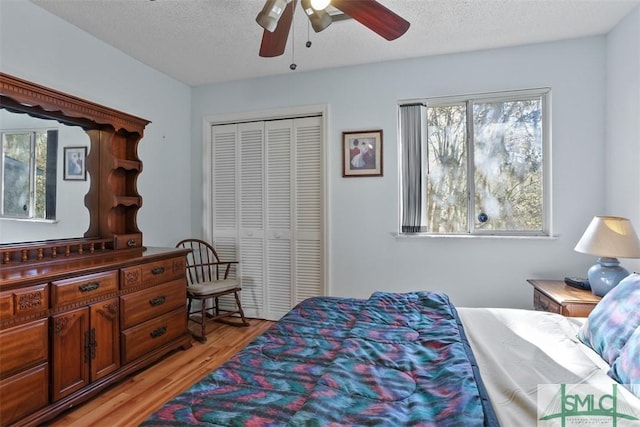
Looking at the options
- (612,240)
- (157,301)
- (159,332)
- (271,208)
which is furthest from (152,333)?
(612,240)

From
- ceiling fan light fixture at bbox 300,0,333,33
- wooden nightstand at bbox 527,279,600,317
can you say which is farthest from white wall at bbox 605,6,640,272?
ceiling fan light fixture at bbox 300,0,333,33

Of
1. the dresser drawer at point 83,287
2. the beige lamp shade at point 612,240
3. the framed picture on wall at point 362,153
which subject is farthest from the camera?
the framed picture on wall at point 362,153

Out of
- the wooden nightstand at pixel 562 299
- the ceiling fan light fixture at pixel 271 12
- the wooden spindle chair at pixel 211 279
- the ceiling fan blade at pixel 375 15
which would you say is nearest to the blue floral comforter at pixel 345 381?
the wooden nightstand at pixel 562 299

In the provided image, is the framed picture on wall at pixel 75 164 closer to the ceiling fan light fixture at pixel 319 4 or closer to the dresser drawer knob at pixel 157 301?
the dresser drawer knob at pixel 157 301

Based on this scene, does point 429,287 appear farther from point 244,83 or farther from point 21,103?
point 21,103

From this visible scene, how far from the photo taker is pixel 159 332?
262 cm

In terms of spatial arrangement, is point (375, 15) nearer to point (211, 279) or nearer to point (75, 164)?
point (75, 164)

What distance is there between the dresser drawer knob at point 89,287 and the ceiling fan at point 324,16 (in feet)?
6.03

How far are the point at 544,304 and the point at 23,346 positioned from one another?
3.30m

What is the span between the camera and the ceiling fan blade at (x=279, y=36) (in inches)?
70.0

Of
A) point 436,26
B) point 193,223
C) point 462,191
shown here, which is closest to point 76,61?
point 193,223

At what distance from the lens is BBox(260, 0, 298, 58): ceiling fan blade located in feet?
5.84

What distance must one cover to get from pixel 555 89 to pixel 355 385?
307 cm

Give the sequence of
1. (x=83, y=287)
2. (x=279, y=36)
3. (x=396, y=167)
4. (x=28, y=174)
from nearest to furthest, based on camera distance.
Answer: (x=279, y=36) → (x=83, y=287) → (x=28, y=174) → (x=396, y=167)
